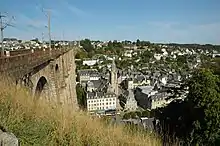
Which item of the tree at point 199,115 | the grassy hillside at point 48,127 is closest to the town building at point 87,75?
the tree at point 199,115

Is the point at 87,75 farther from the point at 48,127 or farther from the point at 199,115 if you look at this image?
the point at 48,127

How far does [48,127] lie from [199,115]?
1273 centimetres

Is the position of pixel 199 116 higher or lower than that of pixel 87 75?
higher

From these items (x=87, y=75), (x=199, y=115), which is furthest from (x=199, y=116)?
(x=87, y=75)

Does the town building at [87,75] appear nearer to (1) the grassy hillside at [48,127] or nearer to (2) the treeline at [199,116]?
(2) the treeline at [199,116]

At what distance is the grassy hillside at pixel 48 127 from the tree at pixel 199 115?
29.2 feet

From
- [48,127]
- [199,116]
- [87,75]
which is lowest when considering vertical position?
[87,75]

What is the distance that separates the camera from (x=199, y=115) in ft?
52.3

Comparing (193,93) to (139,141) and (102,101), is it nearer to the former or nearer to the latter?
(139,141)

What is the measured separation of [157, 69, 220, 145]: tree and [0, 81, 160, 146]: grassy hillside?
8905 mm

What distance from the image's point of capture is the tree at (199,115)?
580 inches

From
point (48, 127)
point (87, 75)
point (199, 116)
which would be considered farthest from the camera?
point (87, 75)

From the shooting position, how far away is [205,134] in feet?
48.1

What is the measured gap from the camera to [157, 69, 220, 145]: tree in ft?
48.3
